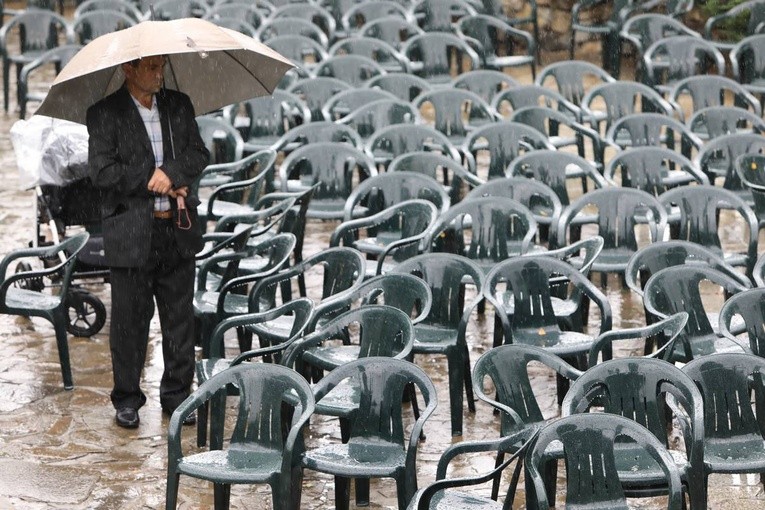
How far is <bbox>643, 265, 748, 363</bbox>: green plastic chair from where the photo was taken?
7.86 metres

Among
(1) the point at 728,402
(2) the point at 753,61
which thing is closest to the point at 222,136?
(2) the point at 753,61

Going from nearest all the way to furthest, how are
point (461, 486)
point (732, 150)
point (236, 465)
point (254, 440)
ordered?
point (461, 486) → point (236, 465) → point (254, 440) → point (732, 150)

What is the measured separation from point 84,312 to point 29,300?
731 millimetres

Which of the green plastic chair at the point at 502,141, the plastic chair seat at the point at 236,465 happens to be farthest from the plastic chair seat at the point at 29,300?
the green plastic chair at the point at 502,141

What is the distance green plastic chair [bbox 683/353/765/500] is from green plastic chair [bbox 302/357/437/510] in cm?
131

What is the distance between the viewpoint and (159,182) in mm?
7672

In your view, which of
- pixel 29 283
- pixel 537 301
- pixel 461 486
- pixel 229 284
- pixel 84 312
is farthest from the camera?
pixel 29 283

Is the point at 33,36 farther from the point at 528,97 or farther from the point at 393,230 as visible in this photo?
the point at 393,230

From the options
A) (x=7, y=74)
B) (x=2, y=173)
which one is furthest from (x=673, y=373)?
(x=7, y=74)

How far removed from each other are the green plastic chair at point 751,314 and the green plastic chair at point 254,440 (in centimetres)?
245

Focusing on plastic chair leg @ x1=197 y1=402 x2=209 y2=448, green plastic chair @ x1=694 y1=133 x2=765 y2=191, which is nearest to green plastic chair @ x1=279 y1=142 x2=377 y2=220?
green plastic chair @ x1=694 y1=133 x2=765 y2=191

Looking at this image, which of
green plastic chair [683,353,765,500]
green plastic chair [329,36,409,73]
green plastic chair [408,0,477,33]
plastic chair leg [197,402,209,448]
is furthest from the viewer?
green plastic chair [408,0,477,33]

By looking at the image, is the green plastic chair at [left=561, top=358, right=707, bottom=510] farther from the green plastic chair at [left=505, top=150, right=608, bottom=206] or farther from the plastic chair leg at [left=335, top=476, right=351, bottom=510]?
the green plastic chair at [left=505, top=150, right=608, bottom=206]

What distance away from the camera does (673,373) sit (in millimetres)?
6383
